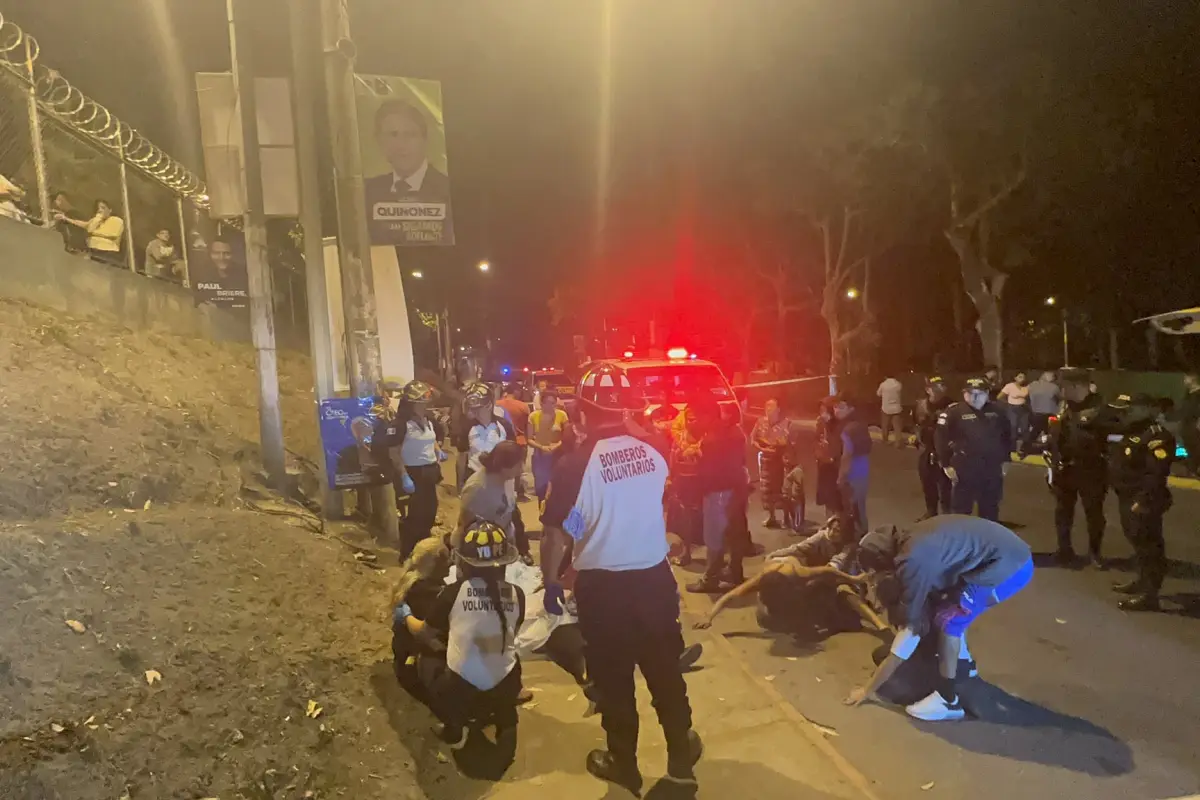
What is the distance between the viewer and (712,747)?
4688 millimetres

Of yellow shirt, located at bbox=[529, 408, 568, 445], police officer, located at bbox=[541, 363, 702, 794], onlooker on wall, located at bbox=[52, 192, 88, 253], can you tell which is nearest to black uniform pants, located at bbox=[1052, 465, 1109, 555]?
yellow shirt, located at bbox=[529, 408, 568, 445]

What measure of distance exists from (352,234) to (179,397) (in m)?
3.04

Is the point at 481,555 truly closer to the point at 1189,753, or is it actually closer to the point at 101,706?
the point at 101,706

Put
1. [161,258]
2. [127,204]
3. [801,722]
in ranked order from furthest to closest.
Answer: [161,258] < [127,204] < [801,722]

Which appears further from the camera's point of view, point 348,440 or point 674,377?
point 674,377

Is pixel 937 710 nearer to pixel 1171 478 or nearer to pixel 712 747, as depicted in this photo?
pixel 712 747

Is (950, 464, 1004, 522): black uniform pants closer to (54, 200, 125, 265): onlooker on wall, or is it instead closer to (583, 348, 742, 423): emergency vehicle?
(583, 348, 742, 423): emergency vehicle

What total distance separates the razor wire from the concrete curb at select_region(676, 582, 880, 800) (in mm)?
7659

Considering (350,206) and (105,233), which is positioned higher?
(105,233)

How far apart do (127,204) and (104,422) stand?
726 centimetres

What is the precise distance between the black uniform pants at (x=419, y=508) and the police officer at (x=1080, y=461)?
588cm

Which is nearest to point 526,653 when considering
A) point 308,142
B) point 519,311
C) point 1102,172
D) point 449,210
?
point 449,210

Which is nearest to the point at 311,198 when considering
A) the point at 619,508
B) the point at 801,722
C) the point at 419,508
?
the point at 419,508

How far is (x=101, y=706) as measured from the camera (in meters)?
3.85
